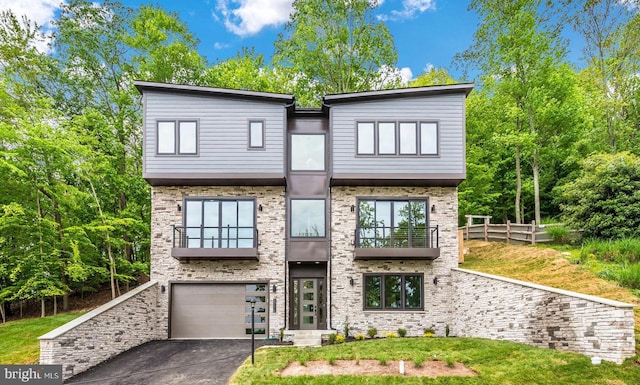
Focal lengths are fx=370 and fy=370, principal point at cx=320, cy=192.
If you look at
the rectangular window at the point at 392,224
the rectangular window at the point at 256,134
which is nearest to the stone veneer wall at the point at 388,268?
the rectangular window at the point at 392,224

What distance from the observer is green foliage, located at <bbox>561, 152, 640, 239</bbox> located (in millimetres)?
13062

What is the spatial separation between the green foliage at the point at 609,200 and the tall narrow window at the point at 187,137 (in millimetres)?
14540

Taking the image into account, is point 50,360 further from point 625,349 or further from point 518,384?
point 625,349

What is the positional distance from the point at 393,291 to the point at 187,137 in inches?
369

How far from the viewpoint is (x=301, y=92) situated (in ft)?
77.8

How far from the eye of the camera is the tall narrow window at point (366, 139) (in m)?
13.5

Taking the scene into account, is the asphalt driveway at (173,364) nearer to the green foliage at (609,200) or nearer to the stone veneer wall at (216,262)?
the stone veneer wall at (216,262)

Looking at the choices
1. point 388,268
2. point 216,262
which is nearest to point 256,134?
point 216,262

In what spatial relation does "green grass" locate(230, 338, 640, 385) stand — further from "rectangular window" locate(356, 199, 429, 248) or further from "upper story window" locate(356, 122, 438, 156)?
"upper story window" locate(356, 122, 438, 156)

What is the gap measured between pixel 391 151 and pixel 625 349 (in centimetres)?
839

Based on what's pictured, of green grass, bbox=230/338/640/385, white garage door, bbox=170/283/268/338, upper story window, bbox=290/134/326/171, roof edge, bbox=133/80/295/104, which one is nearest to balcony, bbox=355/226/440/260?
upper story window, bbox=290/134/326/171

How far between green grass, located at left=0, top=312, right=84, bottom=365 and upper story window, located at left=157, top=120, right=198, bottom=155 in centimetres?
711

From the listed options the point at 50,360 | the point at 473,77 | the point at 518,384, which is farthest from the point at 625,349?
the point at 473,77

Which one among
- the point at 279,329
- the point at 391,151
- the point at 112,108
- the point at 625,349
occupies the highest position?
the point at 112,108
